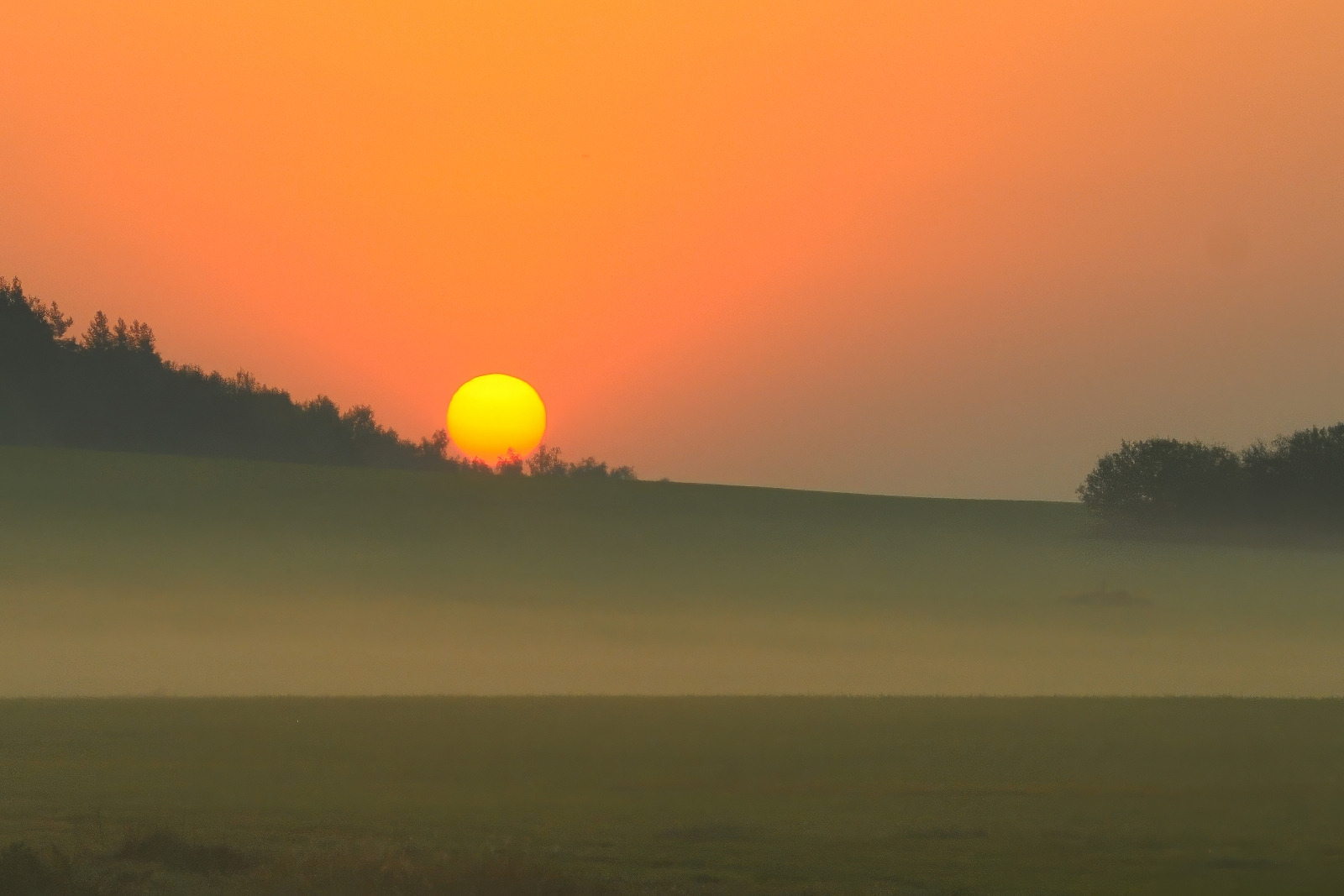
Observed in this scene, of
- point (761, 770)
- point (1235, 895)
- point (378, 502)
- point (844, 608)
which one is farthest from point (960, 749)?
point (378, 502)

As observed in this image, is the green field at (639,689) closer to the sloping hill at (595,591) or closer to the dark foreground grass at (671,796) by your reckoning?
the dark foreground grass at (671,796)

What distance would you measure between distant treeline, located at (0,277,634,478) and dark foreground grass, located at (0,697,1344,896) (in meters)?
38.7

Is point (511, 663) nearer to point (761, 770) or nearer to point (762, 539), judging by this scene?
point (761, 770)

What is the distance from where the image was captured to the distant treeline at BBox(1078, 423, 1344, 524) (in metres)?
43.3

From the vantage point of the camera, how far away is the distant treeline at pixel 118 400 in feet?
179

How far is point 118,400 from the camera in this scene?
55.8m

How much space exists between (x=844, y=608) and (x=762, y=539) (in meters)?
8.80

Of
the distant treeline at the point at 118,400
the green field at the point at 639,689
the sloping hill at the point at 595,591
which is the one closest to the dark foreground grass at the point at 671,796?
the green field at the point at 639,689

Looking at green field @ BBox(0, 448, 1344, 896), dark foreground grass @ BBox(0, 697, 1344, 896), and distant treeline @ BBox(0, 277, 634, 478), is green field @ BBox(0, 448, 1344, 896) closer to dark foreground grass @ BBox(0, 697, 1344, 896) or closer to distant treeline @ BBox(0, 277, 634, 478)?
dark foreground grass @ BBox(0, 697, 1344, 896)

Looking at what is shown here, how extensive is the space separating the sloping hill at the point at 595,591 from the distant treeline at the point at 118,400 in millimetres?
12193

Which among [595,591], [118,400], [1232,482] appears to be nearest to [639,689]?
[595,591]

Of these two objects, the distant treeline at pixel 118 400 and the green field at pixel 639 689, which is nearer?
the green field at pixel 639 689

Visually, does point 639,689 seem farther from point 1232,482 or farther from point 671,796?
point 1232,482

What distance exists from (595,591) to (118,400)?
97.8 feet
